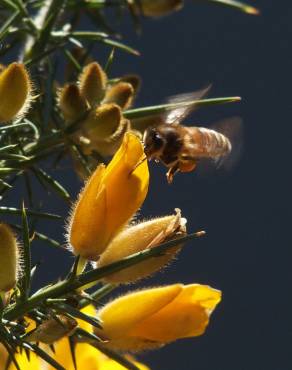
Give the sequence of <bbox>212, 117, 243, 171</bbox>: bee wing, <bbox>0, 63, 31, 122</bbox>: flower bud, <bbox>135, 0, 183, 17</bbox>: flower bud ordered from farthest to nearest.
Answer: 1. <bbox>135, 0, 183, 17</bbox>: flower bud
2. <bbox>212, 117, 243, 171</bbox>: bee wing
3. <bbox>0, 63, 31, 122</bbox>: flower bud

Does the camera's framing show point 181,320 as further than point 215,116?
No

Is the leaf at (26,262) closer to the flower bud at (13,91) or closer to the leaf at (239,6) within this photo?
the flower bud at (13,91)

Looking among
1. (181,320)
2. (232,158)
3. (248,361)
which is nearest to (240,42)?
(248,361)

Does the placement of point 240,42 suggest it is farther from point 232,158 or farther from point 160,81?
point 232,158

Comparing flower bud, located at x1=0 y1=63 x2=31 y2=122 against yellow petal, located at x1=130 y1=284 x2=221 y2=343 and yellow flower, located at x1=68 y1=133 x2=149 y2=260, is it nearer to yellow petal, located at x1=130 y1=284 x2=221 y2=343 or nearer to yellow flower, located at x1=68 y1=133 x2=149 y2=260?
yellow flower, located at x1=68 y1=133 x2=149 y2=260

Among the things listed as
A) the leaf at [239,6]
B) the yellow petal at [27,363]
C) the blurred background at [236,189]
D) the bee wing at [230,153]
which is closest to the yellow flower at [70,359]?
the yellow petal at [27,363]

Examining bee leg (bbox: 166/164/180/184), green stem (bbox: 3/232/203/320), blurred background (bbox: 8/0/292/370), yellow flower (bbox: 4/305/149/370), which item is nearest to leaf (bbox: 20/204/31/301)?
green stem (bbox: 3/232/203/320)

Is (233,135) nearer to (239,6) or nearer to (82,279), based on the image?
(239,6)
